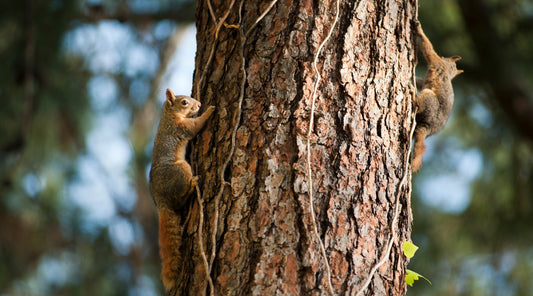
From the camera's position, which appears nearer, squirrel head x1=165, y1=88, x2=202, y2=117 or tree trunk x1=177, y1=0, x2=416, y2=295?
tree trunk x1=177, y1=0, x2=416, y2=295

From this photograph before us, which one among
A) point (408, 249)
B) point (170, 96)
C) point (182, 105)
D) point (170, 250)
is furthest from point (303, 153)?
point (170, 96)

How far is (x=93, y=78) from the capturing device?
385 cm

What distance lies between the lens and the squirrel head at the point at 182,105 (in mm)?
1729

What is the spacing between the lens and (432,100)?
2197 millimetres

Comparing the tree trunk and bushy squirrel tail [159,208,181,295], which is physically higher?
the tree trunk

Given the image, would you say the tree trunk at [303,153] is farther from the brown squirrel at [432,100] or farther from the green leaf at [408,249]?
the brown squirrel at [432,100]

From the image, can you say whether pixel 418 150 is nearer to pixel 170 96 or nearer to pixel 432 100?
pixel 432 100

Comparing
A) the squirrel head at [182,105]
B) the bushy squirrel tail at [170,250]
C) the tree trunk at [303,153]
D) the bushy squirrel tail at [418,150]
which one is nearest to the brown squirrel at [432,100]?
the bushy squirrel tail at [418,150]

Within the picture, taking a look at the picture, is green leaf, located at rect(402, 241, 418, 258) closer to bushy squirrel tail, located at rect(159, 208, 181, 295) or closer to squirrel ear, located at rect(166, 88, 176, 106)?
bushy squirrel tail, located at rect(159, 208, 181, 295)

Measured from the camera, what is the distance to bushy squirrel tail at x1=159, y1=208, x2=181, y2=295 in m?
1.50

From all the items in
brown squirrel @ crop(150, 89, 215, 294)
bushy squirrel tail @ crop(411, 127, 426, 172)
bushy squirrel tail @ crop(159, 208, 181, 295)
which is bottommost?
bushy squirrel tail @ crop(159, 208, 181, 295)

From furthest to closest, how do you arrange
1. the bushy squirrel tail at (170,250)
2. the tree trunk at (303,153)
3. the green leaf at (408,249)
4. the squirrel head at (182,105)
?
the squirrel head at (182,105)
the bushy squirrel tail at (170,250)
the green leaf at (408,249)
the tree trunk at (303,153)

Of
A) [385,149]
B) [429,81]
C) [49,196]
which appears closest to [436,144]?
[429,81]

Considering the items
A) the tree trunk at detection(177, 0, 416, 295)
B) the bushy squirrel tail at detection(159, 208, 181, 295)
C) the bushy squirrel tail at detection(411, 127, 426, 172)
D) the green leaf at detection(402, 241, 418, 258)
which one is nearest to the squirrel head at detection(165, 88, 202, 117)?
the tree trunk at detection(177, 0, 416, 295)
